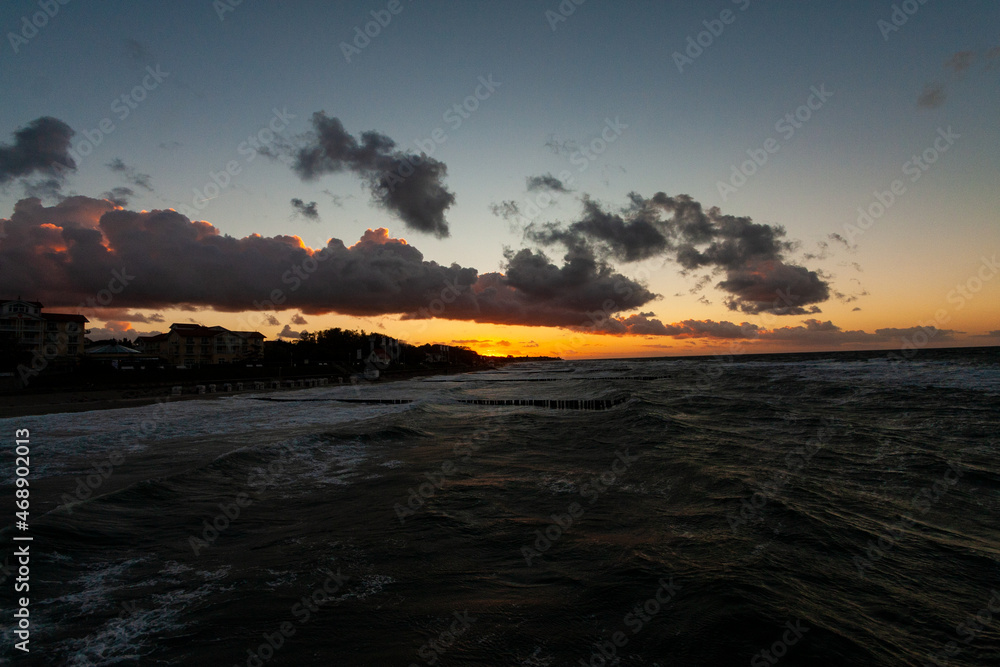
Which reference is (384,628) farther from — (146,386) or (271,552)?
(146,386)

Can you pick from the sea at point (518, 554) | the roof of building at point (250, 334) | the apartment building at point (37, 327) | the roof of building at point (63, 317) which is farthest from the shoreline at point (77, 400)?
the roof of building at point (250, 334)

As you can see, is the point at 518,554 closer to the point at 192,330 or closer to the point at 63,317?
the point at 63,317

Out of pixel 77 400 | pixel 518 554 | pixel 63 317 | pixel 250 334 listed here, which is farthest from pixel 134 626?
pixel 250 334

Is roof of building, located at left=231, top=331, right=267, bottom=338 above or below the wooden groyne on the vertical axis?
above

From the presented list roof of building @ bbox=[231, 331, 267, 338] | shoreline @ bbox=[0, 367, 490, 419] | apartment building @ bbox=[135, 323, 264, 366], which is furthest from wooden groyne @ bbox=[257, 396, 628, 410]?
roof of building @ bbox=[231, 331, 267, 338]

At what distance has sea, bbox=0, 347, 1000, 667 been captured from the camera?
18.0ft

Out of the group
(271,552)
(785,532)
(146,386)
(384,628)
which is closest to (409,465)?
(271,552)

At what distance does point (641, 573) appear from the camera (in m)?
7.13

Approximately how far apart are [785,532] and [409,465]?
1089 centimetres

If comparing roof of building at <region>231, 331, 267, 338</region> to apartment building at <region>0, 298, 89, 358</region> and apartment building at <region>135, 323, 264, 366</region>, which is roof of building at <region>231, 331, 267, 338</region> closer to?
apartment building at <region>135, 323, 264, 366</region>

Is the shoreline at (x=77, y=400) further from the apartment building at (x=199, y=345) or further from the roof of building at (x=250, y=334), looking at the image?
the roof of building at (x=250, y=334)

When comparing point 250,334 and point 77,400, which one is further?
point 250,334

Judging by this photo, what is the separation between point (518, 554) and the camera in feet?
26.4

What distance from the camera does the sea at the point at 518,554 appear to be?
5.50 metres
